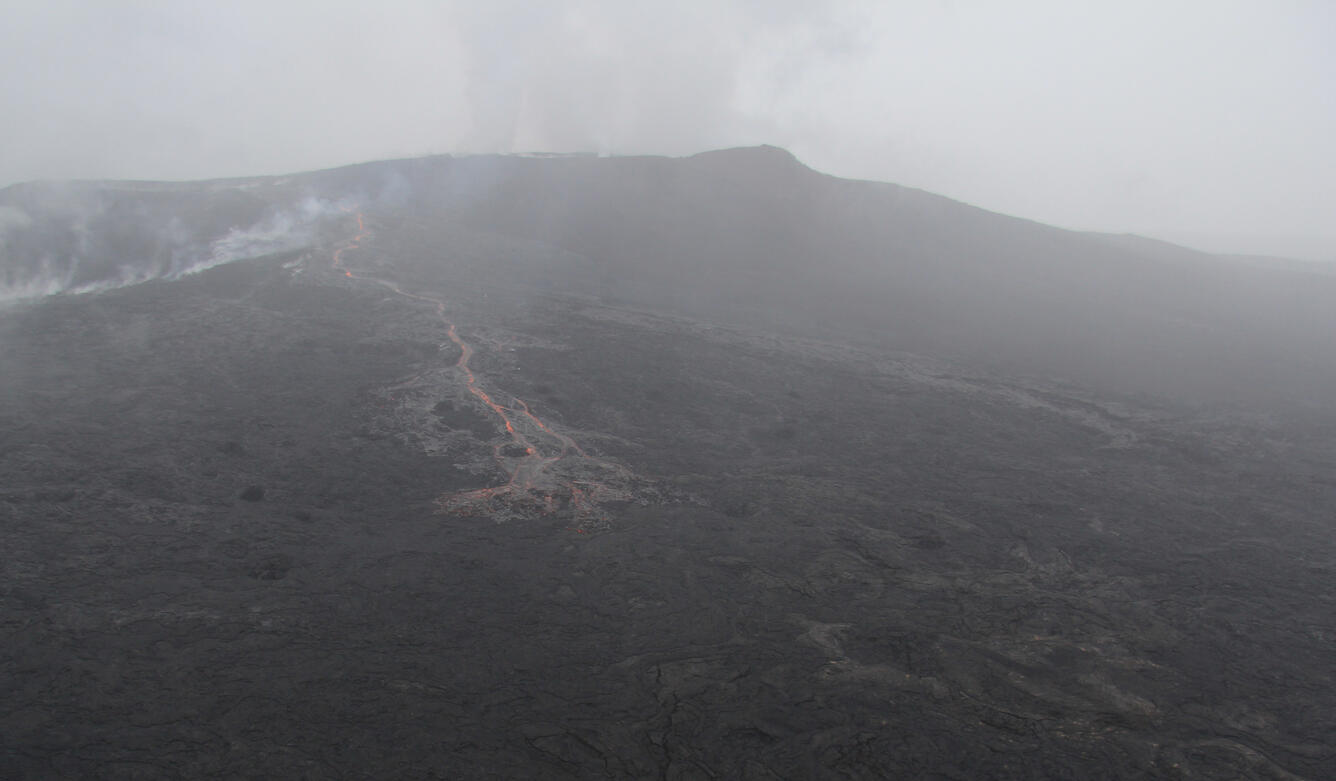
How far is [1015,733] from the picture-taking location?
20.5ft

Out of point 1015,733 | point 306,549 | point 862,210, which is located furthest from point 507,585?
point 862,210

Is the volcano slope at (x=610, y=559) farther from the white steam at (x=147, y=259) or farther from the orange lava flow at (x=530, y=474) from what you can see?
the white steam at (x=147, y=259)

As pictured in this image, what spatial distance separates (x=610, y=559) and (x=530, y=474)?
2487 mm

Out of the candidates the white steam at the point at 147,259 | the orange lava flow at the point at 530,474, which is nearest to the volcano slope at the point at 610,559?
the orange lava flow at the point at 530,474

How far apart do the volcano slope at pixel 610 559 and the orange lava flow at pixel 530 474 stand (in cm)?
7

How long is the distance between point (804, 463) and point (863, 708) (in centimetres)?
581

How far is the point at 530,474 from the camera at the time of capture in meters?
10.8

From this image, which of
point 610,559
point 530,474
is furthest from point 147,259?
point 610,559

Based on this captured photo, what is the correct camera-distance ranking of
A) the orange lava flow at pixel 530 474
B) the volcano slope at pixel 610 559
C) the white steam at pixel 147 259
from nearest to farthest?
the volcano slope at pixel 610 559 < the orange lava flow at pixel 530 474 < the white steam at pixel 147 259

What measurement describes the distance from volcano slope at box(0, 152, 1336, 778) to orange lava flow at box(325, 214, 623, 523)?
0.24 feet

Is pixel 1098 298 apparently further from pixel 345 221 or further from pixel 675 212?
pixel 345 221

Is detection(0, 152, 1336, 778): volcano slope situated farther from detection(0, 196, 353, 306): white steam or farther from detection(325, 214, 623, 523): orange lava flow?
detection(0, 196, 353, 306): white steam

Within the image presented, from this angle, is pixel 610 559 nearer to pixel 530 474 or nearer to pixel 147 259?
pixel 530 474

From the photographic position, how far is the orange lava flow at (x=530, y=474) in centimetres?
991
